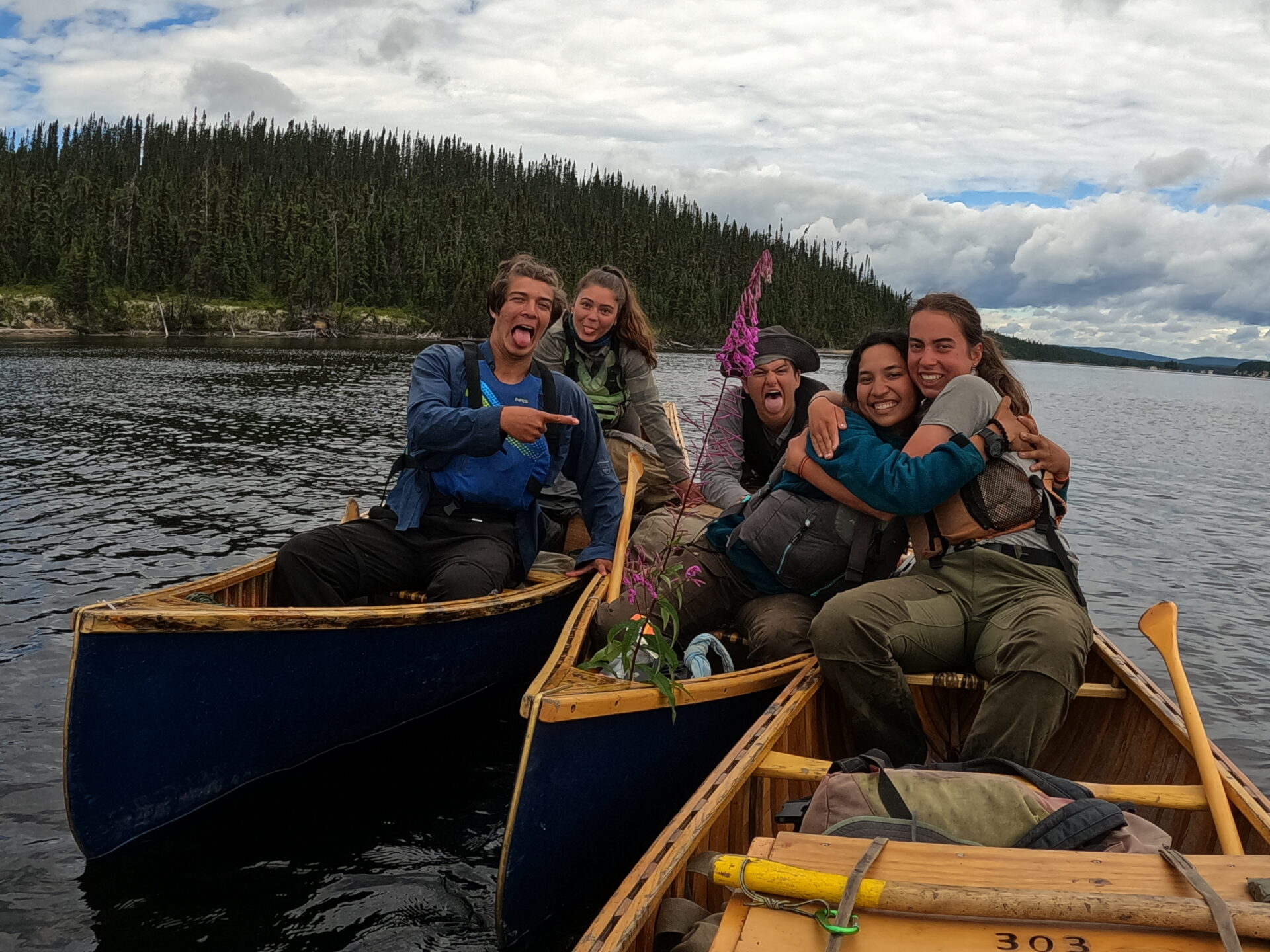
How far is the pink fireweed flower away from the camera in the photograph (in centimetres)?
388

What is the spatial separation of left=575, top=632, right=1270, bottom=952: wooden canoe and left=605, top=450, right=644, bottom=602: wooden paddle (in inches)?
51.1

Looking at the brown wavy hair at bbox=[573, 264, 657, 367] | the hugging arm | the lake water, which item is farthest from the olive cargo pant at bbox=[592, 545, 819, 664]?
the brown wavy hair at bbox=[573, 264, 657, 367]

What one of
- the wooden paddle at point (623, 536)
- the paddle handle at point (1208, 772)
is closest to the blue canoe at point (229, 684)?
the wooden paddle at point (623, 536)

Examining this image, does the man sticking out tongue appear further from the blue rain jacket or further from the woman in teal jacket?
the woman in teal jacket

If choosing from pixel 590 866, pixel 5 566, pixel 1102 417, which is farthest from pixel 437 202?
pixel 590 866

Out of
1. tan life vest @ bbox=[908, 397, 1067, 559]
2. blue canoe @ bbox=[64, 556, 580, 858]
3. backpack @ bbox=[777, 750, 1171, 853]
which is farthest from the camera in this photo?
tan life vest @ bbox=[908, 397, 1067, 559]

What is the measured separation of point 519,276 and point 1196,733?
405 cm

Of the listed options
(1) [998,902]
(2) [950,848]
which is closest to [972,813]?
(2) [950,848]

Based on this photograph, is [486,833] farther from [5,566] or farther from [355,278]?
[355,278]

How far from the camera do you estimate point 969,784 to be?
306cm

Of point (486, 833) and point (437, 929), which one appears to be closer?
point (437, 929)

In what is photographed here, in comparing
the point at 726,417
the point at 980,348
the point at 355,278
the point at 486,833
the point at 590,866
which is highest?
the point at 355,278

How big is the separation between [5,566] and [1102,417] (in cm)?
4515

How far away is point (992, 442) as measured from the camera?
4184mm
